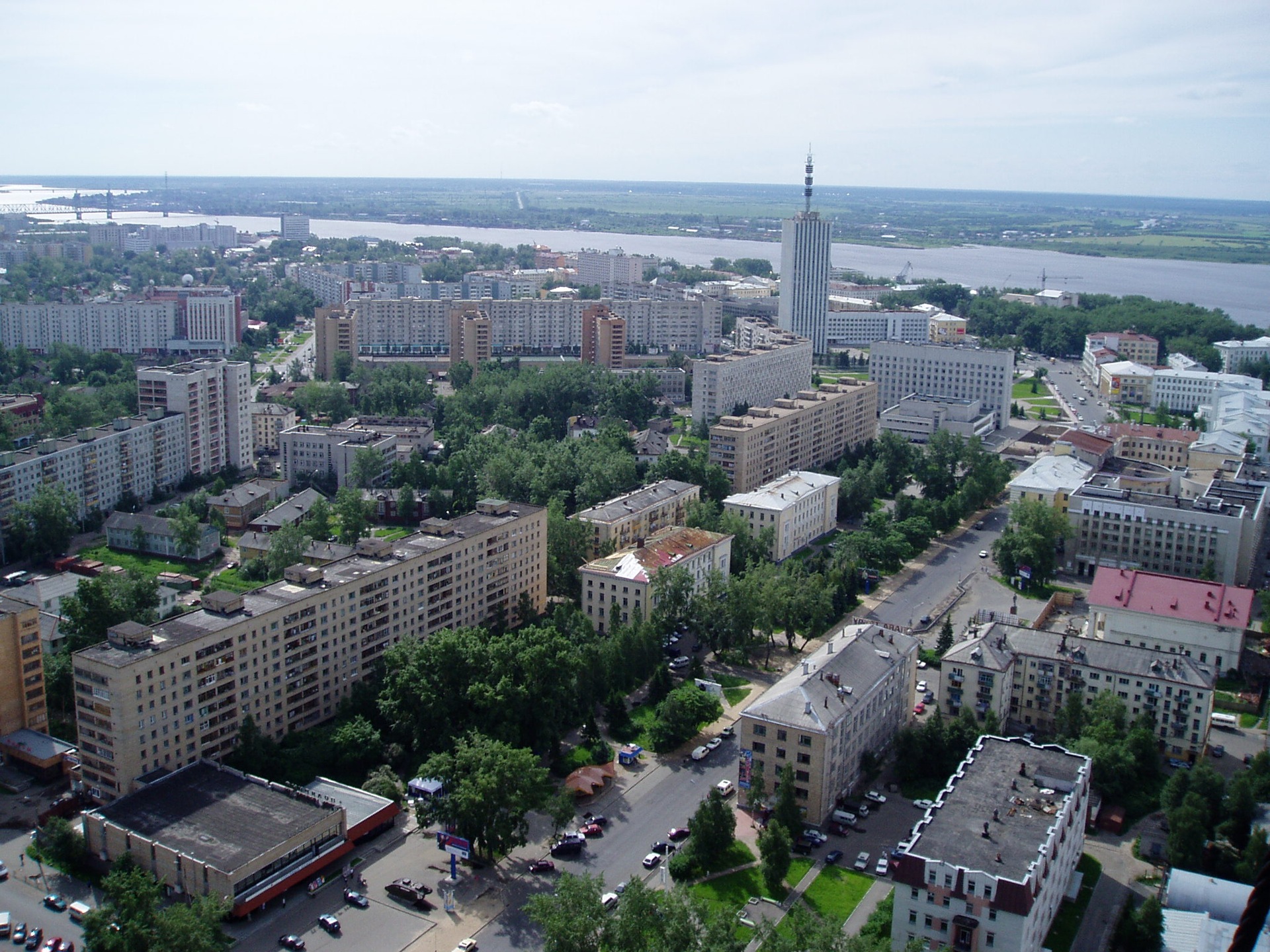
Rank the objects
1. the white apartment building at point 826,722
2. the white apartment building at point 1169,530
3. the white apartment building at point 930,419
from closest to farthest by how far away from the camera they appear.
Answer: the white apartment building at point 826,722
the white apartment building at point 1169,530
the white apartment building at point 930,419

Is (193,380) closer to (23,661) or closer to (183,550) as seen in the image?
(183,550)

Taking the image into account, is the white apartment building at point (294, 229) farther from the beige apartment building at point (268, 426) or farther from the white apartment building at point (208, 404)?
the white apartment building at point (208, 404)

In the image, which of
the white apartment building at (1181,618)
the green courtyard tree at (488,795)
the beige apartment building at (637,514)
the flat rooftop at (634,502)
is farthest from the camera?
the flat rooftop at (634,502)

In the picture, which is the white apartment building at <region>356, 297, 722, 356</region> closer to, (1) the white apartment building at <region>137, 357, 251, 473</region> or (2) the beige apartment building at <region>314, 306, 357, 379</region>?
(2) the beige apartment building at <region>314, 306, 357, 379</region>

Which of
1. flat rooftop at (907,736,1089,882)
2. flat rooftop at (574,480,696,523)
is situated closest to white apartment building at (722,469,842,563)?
flat rooftop at (574,480,696,523)

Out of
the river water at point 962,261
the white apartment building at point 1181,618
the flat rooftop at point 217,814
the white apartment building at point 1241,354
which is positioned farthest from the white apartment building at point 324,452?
the river water at point 962,261

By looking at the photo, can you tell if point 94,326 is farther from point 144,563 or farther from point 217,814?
point 217,814

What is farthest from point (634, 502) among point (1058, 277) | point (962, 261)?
point (962, 261)
